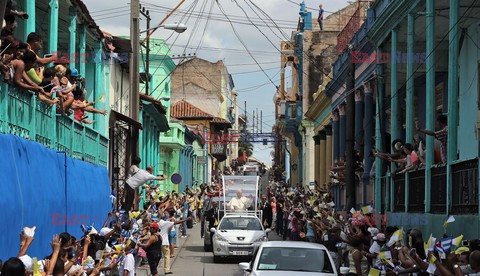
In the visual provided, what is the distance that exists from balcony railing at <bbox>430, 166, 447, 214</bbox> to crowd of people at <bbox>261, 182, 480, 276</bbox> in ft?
2.06

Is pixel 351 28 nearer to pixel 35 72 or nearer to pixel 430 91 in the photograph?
pixel 430 91

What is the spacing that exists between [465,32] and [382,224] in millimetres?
5115

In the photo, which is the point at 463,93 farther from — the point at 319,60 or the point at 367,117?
the point at 319,60

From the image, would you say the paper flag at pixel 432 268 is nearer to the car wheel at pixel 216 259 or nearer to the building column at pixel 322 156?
the car wheel at pixel 216 259

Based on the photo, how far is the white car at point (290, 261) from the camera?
1508 centimetres

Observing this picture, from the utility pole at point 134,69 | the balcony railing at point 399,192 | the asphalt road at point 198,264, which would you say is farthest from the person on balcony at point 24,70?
the asphalt road at point 198,264

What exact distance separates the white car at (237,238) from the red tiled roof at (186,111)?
176 feet

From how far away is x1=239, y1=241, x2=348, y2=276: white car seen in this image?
1508 cm

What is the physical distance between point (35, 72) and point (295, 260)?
5182 millimetres

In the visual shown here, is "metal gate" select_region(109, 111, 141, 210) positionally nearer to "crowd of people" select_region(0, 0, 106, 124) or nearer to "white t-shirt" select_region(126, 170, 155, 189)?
"white t-shirt" select_region(126, 170, 155, 189)

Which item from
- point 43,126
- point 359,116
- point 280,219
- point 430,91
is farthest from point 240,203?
point 43,126

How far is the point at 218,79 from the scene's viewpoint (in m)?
95.7

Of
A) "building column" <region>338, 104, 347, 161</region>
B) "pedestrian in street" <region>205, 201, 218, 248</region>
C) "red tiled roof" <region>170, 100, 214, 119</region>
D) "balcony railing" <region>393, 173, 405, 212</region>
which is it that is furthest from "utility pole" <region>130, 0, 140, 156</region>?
"red tiled roof" <region>170, 100, 214, 119</region>

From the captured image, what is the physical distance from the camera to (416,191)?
2030cm
